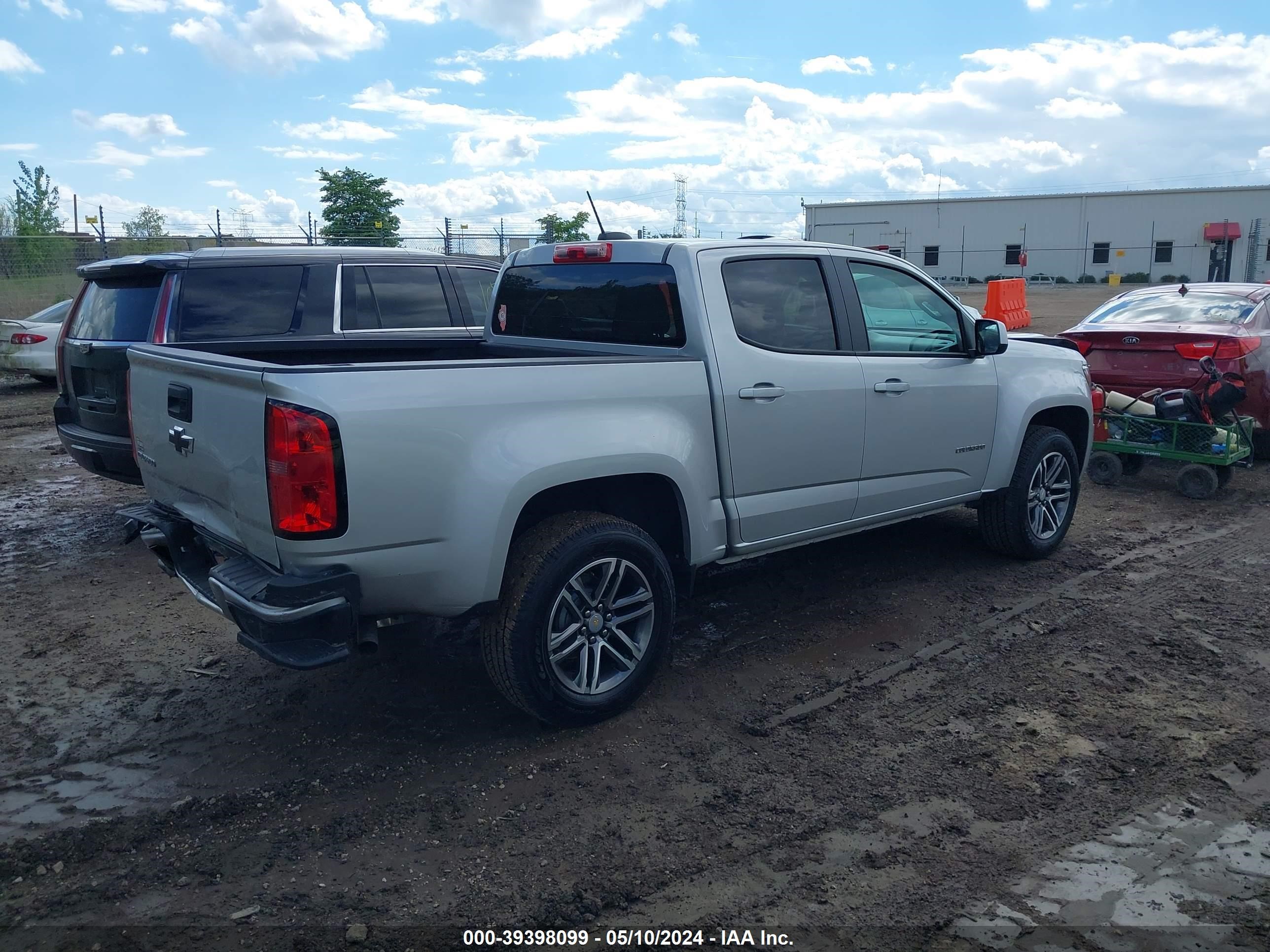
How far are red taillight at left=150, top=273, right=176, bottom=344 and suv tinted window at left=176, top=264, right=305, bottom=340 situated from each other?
0.22 ft

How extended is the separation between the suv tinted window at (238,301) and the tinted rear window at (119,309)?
26 cm

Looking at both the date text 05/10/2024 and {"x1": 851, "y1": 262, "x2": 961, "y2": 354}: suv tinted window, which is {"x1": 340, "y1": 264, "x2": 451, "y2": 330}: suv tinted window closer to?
{"x1": 851, "y1": 262, "x2": 961, "y2": 354}: suv tinted window

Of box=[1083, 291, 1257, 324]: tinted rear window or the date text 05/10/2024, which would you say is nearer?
the date text 05/10/2024

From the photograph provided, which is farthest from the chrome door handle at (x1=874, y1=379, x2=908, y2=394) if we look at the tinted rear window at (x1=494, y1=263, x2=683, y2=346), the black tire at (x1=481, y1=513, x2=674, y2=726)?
the black tire at (x1=481, y1=513, x2=674, y2=726)

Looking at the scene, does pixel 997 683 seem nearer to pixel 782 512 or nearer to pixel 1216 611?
pixel 782 512

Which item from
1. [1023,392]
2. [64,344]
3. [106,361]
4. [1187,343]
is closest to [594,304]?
[1023,392]

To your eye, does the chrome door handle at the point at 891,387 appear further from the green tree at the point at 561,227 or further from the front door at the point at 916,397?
the green tree at the point at 561,227

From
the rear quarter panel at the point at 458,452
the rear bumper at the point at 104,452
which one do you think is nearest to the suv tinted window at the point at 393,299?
the rear bumper at the point at 104,452

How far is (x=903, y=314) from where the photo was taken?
18.2ft

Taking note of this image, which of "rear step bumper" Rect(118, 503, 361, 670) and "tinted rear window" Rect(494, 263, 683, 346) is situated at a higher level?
"tinted rear window" Rect(494, 263, 683, 346)

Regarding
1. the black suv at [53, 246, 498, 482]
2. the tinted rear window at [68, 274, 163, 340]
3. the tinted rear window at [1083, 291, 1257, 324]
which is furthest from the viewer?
the tinted rear window at [1083, 291, 1257, 324]

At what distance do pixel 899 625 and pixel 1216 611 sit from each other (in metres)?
1.81

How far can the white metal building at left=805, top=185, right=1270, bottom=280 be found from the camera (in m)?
49.0

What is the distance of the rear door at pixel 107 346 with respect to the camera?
21.0 ft
